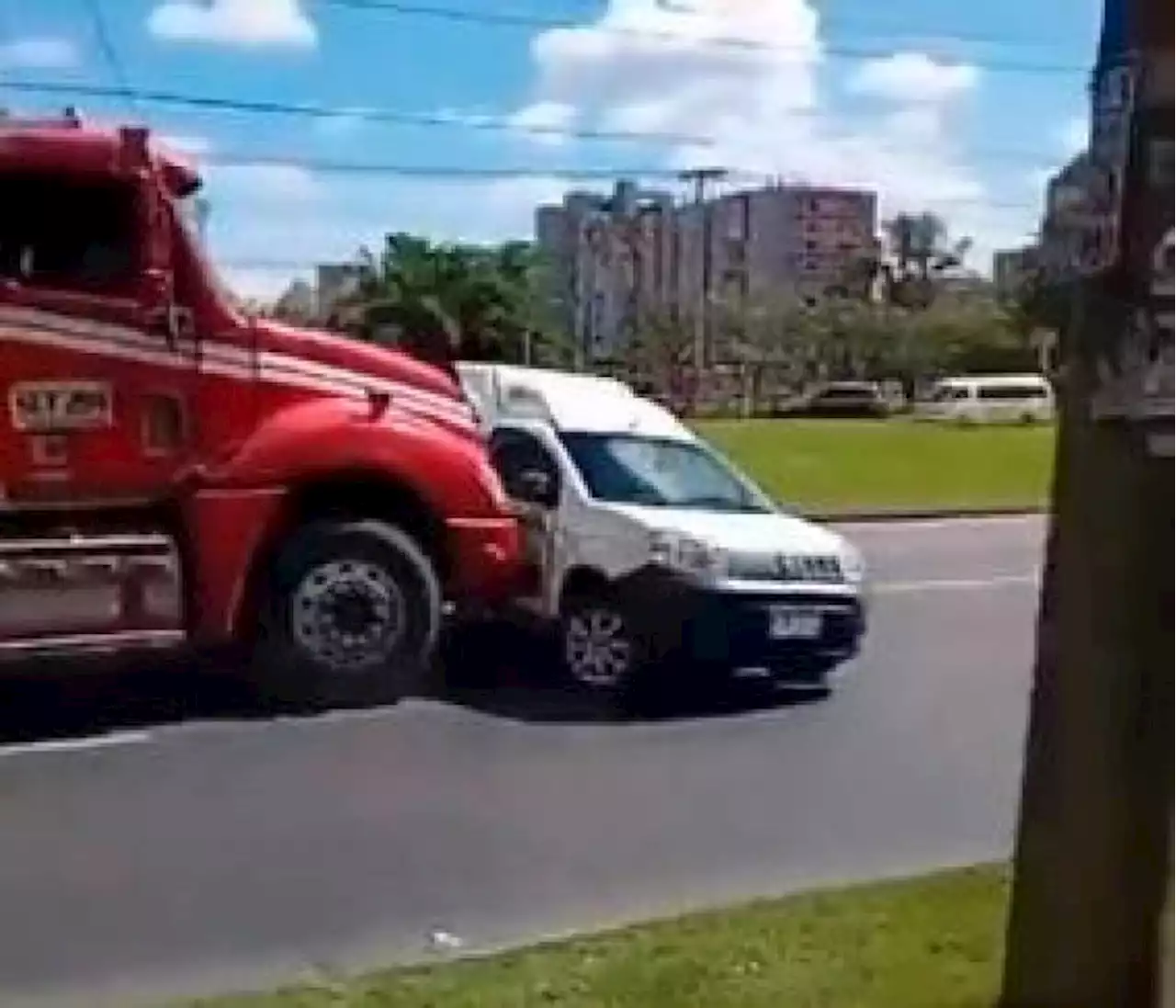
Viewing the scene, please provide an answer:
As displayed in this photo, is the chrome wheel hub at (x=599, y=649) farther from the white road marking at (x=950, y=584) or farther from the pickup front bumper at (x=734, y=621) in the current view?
the white road marking at (x=950, y=584)

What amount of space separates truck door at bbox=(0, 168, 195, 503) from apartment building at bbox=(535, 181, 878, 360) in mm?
45107

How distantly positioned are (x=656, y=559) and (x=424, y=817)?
9.97 feet

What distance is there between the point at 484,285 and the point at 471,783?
151ft

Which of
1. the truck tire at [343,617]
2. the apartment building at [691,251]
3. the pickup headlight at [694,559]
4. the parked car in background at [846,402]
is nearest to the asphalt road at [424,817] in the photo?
the truck tire at [343,617]

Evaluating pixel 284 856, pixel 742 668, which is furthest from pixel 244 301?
pixel 284 856

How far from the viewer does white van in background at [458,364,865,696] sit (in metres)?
10.8

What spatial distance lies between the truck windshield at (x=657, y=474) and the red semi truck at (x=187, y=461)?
2.35 feet

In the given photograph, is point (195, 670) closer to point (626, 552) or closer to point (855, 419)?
point (626, 552)

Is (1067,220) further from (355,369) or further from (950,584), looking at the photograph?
(950,584)

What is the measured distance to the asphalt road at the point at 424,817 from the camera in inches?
255

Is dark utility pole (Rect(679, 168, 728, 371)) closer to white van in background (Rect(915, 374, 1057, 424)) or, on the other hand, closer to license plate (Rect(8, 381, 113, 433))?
white van in background (Rect(915, 374, 1057, 424))

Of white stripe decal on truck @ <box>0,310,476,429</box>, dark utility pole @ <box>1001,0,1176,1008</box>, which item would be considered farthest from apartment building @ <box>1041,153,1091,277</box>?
white stripe decal on truck @ <box>0,310,476,429</box>

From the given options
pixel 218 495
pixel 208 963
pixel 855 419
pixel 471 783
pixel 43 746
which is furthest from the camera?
pixel 855 419

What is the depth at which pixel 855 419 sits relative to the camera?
6600 centimetres
